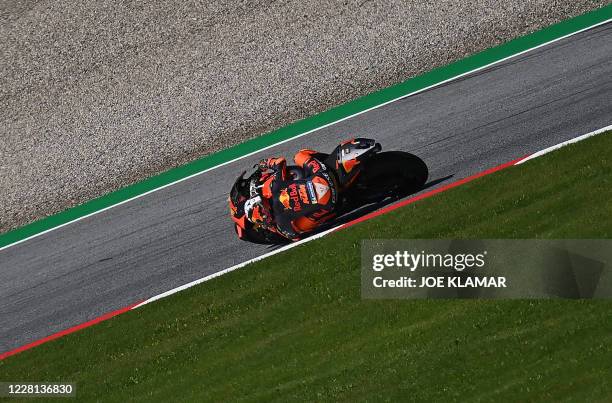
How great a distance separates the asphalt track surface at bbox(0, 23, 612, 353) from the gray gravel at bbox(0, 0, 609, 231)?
1.25 m

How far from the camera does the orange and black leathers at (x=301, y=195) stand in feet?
45.9

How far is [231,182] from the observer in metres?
17.6

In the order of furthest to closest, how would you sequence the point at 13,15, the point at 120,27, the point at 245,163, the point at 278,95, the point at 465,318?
Result: the point at 13,15, the point at 120,27, the point at 278,95, the point at 245,163, the point at 465,318

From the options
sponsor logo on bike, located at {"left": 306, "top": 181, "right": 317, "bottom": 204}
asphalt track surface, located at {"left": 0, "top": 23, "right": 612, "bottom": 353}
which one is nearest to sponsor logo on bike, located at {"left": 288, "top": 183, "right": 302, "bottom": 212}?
sponsor logo on bike, located at {"left": 306, "top": 181, "right": 317, "bottom": 204}

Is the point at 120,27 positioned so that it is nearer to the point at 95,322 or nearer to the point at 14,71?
the point at 14,71

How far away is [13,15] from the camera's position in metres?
24.2

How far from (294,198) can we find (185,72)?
26.8 ft

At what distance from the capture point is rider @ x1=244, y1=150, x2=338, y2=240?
Result: 14.0m

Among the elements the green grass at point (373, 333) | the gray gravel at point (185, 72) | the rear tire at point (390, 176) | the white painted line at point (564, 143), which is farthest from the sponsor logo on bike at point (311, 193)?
the gray gravel at point (185, 72)

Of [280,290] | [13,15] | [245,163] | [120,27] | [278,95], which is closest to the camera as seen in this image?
[280,290]

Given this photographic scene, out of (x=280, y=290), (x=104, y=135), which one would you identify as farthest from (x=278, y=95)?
(x=280, y=290)

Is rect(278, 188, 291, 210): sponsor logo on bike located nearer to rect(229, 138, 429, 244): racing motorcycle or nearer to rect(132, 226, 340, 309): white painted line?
rect(229, 138, 429, 244): racing motorcycle

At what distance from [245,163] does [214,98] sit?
9.25 ft

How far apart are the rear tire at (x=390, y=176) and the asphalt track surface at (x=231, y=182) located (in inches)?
24.4
